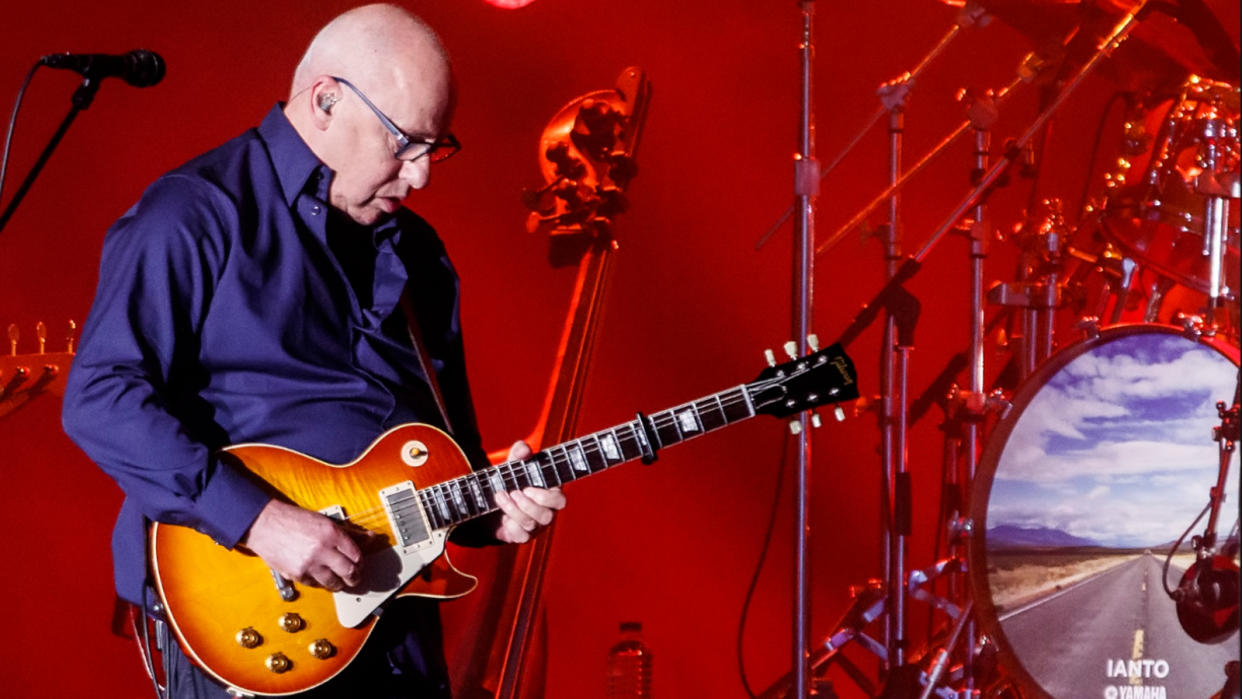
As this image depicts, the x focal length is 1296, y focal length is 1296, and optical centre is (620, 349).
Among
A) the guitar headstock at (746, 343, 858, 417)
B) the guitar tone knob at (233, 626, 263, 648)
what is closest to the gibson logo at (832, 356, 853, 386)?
the guitar headstock at (746, 343, 858, 417)

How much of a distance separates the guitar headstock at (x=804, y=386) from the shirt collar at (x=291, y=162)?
3.05 feet

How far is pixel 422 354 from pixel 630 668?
6.08 feet

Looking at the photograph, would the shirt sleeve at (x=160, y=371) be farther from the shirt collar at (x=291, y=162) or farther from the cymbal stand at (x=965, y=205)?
the cymbal stand at (x=965, y=205)

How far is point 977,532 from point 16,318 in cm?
288

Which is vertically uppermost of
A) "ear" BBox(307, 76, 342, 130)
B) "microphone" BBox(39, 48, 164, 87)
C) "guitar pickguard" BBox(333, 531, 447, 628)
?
"microphone" BBox(39, 48, 164, 87)

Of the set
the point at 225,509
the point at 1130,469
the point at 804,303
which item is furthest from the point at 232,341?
the point at 1130,469

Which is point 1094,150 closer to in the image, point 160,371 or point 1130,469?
point 1130,469

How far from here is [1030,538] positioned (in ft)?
11.4

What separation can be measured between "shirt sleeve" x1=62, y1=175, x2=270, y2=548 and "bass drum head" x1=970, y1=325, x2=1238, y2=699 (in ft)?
6.90

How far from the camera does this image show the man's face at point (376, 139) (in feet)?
8.19

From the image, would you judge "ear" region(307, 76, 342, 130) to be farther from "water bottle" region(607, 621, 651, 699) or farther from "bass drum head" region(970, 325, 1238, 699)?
"water bottle" region(607, 621, 651, 699)

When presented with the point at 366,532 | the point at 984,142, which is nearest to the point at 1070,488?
the point at 984,142

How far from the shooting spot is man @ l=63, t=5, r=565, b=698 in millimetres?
2170

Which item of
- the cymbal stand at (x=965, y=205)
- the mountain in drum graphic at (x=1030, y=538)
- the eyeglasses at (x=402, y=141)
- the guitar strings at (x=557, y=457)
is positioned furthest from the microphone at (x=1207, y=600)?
the eyeglasses at (x=402, y=141)
